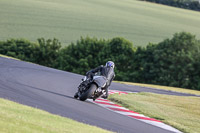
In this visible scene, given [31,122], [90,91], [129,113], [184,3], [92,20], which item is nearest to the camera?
[31,122]

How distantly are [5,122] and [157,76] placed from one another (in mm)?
34274

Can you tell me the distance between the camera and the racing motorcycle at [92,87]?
43.0 feet

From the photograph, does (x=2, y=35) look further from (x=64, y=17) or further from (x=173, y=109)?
(x=173, y=109)

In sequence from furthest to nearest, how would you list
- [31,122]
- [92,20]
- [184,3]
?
[184,3] < [92,20] < [31,122]

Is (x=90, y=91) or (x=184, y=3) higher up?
(x=184, y=3)

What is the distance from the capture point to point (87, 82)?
13602mm

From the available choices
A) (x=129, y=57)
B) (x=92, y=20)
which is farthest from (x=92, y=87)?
(x=92, y=20)

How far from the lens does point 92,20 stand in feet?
235

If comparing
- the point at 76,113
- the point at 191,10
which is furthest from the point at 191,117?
the point at 191,10

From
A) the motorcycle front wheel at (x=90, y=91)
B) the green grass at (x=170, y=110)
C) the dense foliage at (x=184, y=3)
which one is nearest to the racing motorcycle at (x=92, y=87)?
the motorcycle front wheel at (x=90, y=91)

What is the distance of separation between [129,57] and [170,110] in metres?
29.3

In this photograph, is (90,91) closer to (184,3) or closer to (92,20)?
(92,20)

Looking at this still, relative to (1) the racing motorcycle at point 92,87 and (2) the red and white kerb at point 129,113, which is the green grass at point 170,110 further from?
(1) the racing motorcycle at point 92,87

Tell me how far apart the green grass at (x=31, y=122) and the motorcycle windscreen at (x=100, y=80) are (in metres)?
3.81
